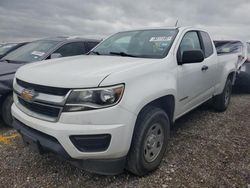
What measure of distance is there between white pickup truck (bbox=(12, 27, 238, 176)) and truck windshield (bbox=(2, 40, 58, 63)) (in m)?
1.94

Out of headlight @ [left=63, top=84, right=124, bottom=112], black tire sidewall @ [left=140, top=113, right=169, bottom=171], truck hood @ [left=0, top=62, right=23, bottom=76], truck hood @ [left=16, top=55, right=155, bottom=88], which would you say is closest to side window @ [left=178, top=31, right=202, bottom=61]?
truck hood @ [left=16, top=55, right=155, bottom=88]

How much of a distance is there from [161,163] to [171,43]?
156 cm

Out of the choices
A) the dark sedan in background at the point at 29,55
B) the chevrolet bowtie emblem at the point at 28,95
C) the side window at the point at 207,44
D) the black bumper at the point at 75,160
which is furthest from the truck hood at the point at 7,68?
the side window at the point at 207,44

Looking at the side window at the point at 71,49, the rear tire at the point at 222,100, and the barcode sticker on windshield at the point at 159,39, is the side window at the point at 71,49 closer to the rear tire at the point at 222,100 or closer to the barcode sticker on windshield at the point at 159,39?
the barcode sticker on windshield at the point at 159,39

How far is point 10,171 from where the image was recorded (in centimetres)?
302

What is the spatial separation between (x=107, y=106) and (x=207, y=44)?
3.06 metres

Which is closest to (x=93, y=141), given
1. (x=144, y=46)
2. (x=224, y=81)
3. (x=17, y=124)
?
(x=17, y=124)

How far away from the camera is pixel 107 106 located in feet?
7.57

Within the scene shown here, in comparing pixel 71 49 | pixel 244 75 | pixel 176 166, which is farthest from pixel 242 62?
pixel 176 166

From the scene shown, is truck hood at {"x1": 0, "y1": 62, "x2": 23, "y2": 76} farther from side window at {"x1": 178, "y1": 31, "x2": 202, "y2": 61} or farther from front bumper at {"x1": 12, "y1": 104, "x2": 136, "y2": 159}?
side window at {"x1": 178, "y1": 31, "x2": 202, "y2": 61}

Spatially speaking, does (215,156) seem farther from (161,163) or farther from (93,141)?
(93,141)

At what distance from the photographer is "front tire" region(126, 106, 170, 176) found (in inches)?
103

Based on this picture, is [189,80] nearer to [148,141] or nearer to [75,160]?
[148,141]

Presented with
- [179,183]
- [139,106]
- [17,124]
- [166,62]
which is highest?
[166,62]
